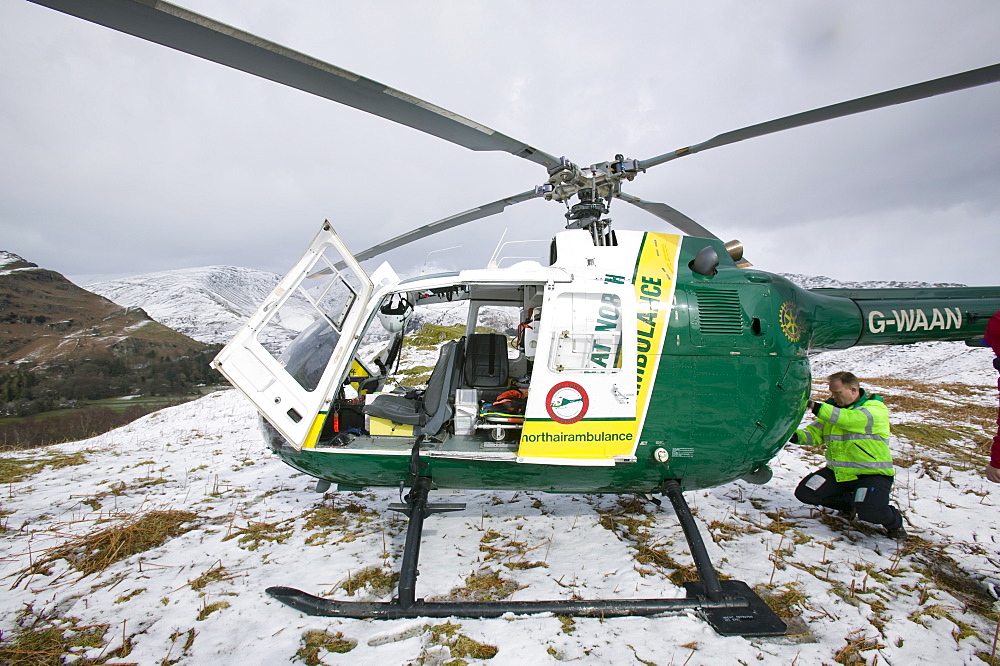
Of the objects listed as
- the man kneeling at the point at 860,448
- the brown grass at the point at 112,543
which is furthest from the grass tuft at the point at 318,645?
the man kneeling at the point at 860,448

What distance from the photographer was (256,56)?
241 cm

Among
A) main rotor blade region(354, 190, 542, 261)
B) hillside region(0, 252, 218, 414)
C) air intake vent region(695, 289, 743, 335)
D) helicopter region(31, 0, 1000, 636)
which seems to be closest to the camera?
helicopter region(31, 0, 1000, 636)

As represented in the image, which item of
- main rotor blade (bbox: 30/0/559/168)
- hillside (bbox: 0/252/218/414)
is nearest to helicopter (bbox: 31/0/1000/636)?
main rotor blade (bbox: 30/0/559/168)

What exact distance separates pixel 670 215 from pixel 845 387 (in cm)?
278

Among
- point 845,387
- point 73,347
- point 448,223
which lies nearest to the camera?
point 845,387

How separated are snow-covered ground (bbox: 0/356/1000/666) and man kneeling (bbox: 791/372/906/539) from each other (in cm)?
33

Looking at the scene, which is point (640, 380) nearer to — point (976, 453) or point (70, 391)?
point (976, 453)

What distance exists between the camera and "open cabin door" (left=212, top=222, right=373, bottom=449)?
143 inches

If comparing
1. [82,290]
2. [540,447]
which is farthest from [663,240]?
[82,290]

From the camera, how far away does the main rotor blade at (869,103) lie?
9.70ft

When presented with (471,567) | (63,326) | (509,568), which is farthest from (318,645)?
(63,326)

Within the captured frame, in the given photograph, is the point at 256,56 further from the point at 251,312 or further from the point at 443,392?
the point at 443,392

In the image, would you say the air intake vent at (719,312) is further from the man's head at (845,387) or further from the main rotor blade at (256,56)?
the main rotor blade at (256,56)

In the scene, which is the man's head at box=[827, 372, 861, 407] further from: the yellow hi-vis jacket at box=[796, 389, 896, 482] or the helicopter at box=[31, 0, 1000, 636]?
the helicopter at box=[31, 0, 1000, 636]
